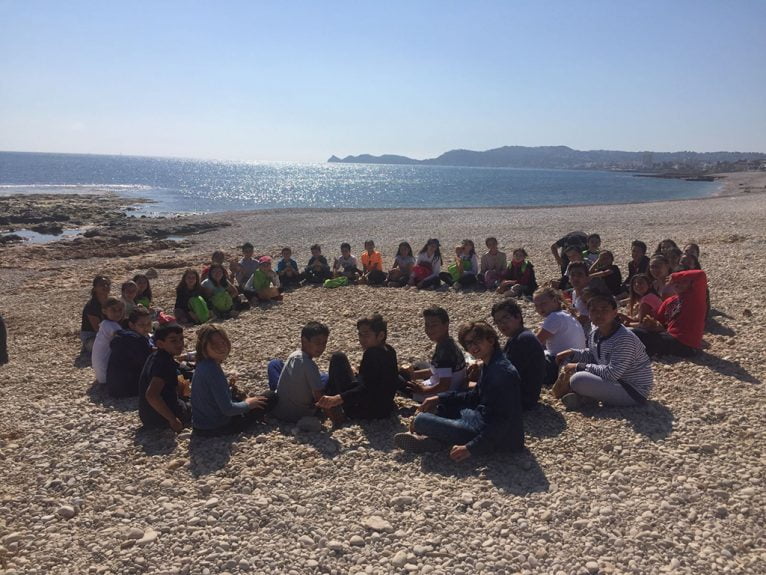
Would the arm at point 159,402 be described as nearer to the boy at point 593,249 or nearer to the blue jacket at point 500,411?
the blue jacket at point 500,411

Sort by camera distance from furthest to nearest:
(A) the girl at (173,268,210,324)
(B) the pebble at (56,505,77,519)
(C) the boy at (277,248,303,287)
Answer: (C) the boy at (277,248,303,287)
(A) the girl at (173,268,210,324)
(B) the pebble at (56,505,77,519)

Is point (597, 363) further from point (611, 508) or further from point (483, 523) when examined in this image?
point (483, 523)

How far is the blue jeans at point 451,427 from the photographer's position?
5.94m

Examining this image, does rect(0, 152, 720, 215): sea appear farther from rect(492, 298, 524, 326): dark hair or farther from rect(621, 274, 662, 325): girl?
rect(492, 298, 524, 326): dark hair

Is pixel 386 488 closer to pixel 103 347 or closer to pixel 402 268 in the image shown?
pixel 103 347

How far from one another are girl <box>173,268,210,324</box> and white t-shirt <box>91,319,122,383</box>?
3.58 meters

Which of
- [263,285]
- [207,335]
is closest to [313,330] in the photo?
[207,335]

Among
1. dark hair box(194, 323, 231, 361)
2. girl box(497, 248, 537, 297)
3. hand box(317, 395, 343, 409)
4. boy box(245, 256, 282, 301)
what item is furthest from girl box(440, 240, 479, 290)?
dark hair box(194, 323, 231, 361)

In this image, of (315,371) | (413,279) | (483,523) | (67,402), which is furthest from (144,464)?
(413,279)

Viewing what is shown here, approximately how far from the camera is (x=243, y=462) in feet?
19.8

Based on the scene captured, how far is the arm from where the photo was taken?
6.63 metres

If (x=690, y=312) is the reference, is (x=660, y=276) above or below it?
above

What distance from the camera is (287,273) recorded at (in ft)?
48.8

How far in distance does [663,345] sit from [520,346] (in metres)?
3.07
